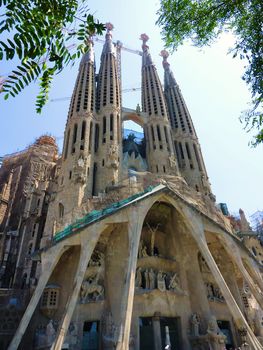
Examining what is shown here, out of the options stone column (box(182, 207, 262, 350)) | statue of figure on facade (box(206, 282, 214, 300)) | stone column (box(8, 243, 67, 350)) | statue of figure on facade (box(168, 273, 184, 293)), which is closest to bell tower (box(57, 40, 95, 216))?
stone column (box(8, 243, 67, 350))

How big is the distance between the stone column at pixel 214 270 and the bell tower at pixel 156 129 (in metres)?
8.37

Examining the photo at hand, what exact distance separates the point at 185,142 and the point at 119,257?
1682cm

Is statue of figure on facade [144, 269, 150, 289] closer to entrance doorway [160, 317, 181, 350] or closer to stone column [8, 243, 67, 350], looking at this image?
entrance doorway [160, 317, 181, 350]

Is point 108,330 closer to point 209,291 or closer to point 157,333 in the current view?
point 157,333

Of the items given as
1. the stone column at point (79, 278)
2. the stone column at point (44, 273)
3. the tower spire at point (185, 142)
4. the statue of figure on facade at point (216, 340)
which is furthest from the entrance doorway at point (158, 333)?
the tower spire at point (185, 142)

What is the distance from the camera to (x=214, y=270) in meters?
15.8

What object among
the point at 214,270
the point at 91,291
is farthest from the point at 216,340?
the point at 91,291

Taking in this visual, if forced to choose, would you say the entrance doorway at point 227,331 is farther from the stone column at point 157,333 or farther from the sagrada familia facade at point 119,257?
the stone column at point 157,333

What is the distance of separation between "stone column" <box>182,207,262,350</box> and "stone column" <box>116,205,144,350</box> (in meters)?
3.41

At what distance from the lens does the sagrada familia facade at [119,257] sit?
47.7 ft

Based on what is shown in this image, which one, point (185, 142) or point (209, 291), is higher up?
point (185, 142)

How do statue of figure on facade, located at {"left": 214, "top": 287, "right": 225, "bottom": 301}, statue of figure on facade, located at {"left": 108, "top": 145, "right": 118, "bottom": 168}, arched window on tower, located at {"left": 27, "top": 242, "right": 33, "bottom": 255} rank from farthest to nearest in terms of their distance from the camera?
statue of figure on facade, located at {"left": 108, "top": 145, "right": 118, "bottom": 168} → arched window on tower, located at {"left": 27, "top": 242, "right": 33, "bottom": 255} → statue of figure on facade, located at {"left": 214, "top": 287, "right": 225, "bottom": 301}

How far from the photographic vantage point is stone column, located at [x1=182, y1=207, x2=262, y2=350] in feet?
44.4

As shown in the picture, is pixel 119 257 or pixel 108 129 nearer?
pixel 119 257
